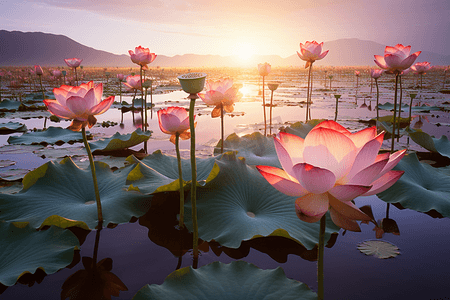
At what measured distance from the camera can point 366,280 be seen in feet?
4.09

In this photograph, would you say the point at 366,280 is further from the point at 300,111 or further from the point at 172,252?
the point at 300,111

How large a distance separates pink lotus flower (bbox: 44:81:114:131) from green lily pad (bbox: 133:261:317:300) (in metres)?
0.95

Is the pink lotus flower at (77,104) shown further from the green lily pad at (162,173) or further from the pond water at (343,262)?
the pond water at (343,262)

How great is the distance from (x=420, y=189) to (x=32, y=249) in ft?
7.72

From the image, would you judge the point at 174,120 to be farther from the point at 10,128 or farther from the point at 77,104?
the point at 10,128

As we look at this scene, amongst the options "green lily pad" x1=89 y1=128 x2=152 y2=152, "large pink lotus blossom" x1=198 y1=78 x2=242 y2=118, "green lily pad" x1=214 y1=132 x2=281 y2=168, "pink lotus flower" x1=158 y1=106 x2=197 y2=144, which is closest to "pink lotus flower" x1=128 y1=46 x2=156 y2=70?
"green lily pad" x1=89 y1=128 x2=152 y2=152

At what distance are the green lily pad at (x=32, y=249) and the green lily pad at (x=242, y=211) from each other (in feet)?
2.01

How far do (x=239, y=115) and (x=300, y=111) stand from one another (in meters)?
1.45

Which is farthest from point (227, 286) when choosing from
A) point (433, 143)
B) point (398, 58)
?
point (433, 143)

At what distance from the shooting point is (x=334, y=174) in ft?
2.31

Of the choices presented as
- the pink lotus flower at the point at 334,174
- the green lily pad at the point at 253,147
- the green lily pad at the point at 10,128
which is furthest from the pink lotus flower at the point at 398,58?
the green lily pad at the point at 10,128

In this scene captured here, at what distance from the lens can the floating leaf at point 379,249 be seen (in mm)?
1449

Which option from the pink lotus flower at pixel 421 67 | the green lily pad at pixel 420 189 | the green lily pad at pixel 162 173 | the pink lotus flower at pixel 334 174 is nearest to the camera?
the pink lotus flower at pixel 334 174

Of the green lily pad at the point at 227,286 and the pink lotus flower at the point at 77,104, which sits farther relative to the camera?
the pink lotus flower at the point at 77,104
